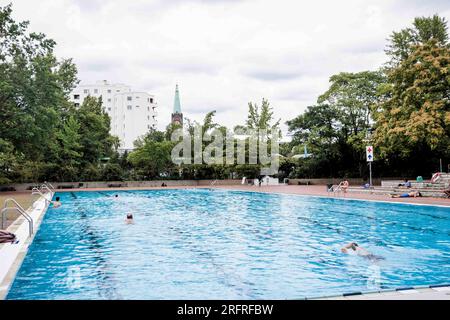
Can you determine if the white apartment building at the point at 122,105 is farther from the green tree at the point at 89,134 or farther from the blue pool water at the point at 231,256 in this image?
the blue pool water at the point at 231,256

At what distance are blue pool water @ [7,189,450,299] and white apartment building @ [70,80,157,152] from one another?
273 ft

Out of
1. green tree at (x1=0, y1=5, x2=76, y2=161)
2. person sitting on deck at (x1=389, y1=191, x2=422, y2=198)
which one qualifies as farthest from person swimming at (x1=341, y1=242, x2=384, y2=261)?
green tree at (x1=0, y1=5, x2=76, y2=161)

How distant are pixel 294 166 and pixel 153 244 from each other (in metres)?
39.3

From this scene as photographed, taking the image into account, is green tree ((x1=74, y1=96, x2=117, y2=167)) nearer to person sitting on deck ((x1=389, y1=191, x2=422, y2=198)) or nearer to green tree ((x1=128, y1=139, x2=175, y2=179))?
green tree ((x1=128, y1=139, x2=175, y2=179))

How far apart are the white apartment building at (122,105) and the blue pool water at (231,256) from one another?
83.3m

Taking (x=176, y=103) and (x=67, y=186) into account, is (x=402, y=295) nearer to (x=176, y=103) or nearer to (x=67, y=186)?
(x=67, y=186)

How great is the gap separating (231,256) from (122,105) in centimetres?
9360

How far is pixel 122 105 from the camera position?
9781 centimetres

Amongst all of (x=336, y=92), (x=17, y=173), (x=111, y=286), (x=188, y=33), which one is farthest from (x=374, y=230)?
(x=17, y=173)

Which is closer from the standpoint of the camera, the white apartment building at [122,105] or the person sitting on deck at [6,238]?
the person sitting on deck at [6,238]

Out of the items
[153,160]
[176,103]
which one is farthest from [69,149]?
[176,103]

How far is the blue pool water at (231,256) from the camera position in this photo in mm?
6891

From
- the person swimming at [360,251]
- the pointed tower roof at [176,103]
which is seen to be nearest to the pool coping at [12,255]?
the person swimming at [360,251]
